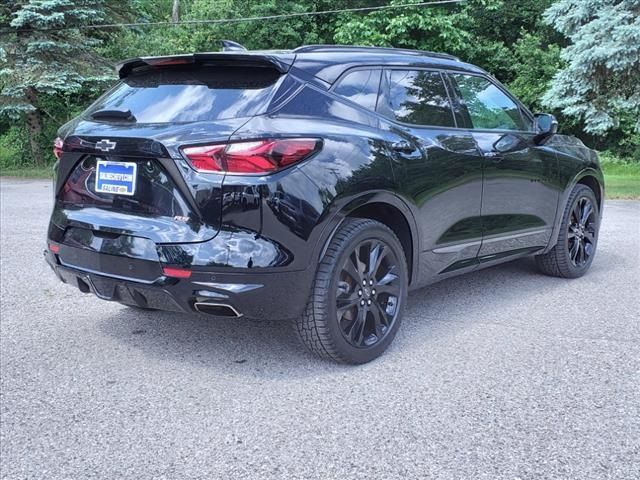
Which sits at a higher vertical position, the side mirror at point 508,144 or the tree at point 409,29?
the tree at point 409,29

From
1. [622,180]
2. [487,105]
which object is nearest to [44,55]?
[622,180]

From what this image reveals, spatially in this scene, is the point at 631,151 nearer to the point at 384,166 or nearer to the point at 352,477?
the point at 384,166

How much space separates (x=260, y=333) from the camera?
4.19m

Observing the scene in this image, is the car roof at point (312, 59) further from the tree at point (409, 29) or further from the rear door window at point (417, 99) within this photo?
the tree at point (409, 29)

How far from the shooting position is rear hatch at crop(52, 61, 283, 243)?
3131mm

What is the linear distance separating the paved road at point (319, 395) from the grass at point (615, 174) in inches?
386

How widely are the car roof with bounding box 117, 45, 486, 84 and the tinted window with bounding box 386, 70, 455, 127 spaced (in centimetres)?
8

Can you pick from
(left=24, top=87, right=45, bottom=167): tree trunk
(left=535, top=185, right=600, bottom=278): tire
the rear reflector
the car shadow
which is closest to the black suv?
the rear reflector

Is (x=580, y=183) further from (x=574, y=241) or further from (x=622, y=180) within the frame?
(x=622, y=180)

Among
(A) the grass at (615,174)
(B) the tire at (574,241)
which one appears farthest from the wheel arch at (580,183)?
(A) the grass at (615,174)

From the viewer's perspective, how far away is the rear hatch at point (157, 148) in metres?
3.13

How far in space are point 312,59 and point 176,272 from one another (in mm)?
1419

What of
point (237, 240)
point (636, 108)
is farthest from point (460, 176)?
point (636, 108)

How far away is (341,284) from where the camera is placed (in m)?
3.52
